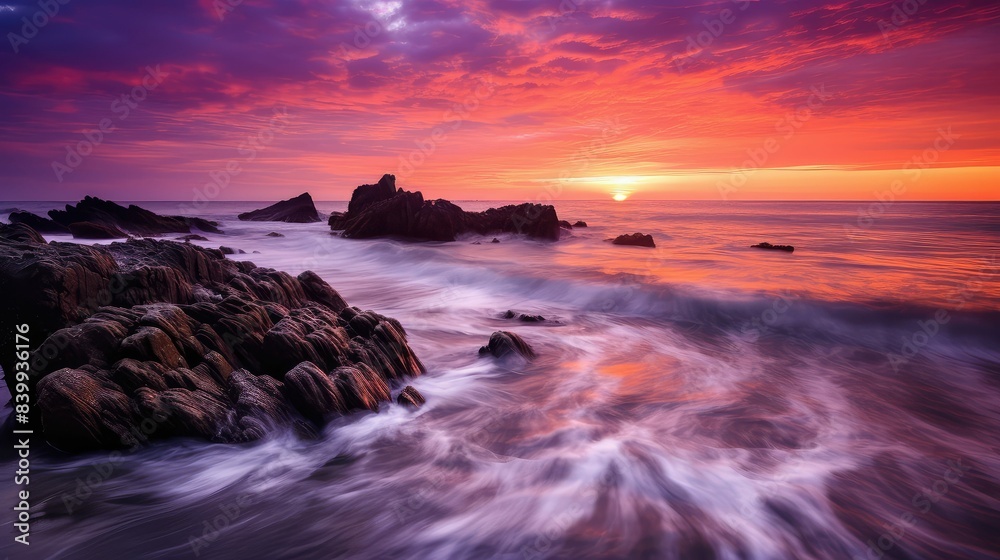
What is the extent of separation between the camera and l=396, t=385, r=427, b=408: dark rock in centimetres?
680

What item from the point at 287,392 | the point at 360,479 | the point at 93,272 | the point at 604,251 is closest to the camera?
the point at 360,479

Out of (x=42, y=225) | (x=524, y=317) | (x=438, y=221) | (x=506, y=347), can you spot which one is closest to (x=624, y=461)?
(x=506, y=347)

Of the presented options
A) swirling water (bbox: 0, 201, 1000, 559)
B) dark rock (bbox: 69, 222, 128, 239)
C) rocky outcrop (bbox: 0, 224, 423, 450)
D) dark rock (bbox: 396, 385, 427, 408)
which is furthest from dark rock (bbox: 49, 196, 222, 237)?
dark rock (bbox: 396, 385, 427, 408)

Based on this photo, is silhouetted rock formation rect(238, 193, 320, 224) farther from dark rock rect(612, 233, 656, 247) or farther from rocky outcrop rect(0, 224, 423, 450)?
rocky outcrop rect(0, 224, 423, 450)

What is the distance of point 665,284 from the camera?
16.0 meters

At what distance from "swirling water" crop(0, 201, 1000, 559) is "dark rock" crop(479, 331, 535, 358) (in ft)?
0.95

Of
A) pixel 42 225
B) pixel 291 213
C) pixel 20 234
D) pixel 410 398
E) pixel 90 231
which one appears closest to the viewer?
pixel 410 398

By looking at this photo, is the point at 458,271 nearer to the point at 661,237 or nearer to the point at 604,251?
the point at 604,251

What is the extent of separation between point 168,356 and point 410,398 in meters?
3.09

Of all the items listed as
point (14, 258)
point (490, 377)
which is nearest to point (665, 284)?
point (490, 377)

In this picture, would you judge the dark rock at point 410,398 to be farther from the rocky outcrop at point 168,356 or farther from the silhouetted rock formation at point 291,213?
the silhouetted rock formation at point 291,213

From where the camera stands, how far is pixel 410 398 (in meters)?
6.86

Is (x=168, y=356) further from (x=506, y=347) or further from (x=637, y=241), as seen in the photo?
(x=637, y=241)

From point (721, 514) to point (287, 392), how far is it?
5152 mm
